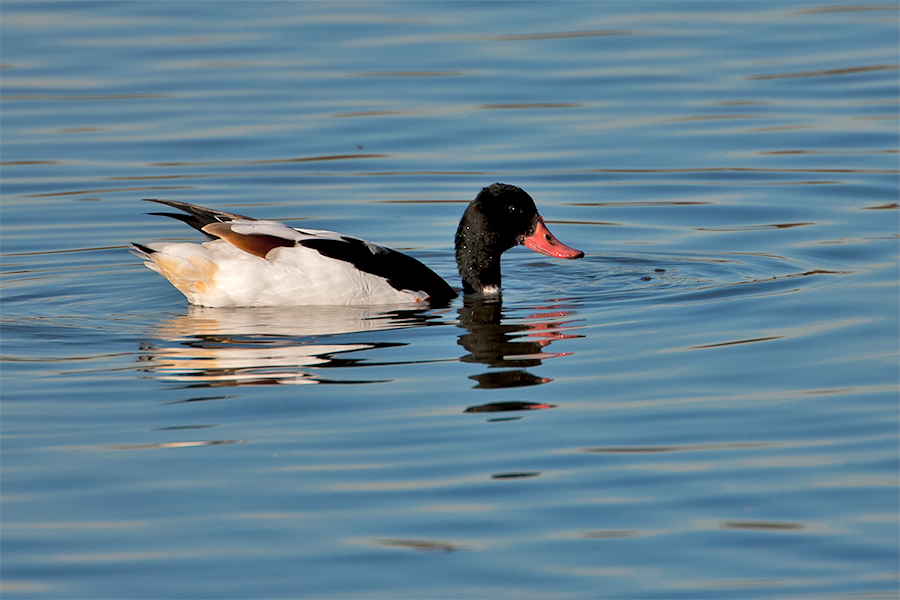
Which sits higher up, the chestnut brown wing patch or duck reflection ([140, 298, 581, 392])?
the chestnut brown wing patch

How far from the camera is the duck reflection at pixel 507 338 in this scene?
8102 millimetres

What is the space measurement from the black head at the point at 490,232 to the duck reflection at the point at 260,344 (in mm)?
766

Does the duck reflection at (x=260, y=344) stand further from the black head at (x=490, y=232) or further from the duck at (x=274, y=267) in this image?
the black head at (x=490, y=232)

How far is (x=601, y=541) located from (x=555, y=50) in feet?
43.3

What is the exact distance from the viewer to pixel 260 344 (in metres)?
8.66

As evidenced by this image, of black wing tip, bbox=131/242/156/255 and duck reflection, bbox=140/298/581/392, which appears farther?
black wing tip, bbox=131/242/156/255

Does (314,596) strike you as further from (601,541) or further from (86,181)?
(86,181)

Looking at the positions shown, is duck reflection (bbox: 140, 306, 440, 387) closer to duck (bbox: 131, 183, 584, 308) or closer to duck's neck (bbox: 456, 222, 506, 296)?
duck (bbox: 131, 183, 584, 308)

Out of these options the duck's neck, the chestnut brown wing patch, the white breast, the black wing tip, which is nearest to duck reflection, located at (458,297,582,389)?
the duck's neck

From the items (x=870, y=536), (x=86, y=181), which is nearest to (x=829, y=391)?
(x=870, y=536)

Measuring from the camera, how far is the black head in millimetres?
10500

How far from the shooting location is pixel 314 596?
203 inches

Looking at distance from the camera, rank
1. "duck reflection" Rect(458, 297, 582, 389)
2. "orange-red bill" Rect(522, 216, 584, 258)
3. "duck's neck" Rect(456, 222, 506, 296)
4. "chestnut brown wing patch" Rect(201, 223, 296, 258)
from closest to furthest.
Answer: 1. "duck reflection" Rect(458, 297, 582, 389)
2. "chestnut brown wing patch" Rect(201, 223, 296, 258)
3. "duck's neck" Rect(456, 222, 506, 296)
4. "orange-red bill" Rect(522, 216, 584, 258)

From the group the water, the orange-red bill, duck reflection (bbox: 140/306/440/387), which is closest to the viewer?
the water
